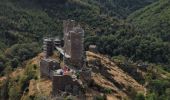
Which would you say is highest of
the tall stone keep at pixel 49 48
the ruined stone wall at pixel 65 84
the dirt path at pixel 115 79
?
the tall stone keep at pixel 49 48

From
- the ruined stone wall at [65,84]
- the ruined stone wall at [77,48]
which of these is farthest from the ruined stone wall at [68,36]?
the ruined stone wall at [65,84]

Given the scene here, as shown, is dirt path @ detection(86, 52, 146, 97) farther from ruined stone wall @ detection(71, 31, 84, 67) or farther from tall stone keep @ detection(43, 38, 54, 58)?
tall stone keep @ detection(43, 38, 54, 58)

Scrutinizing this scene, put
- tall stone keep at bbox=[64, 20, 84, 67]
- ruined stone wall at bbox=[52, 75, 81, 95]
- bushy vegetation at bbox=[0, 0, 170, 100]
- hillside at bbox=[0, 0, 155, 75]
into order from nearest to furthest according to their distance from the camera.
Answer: ruined stone wall at bbox=[52, 75, 81, 95], tall stone keep at bbox=[64, 20, 84, 67], bushy vegetation at bbox=[0, 0, 170, 100], hillside at bbox=[0, 0, 155, 75]

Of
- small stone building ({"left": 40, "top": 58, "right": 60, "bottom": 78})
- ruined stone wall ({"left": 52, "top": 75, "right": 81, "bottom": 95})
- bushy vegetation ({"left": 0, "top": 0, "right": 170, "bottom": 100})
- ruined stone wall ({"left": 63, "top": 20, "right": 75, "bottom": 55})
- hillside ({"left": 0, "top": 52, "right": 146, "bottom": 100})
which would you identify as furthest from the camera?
bushy vegetation ({"left": 0, "top": 0, "right": 170, "bottom": 100})

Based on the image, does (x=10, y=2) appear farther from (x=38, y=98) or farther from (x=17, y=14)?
(x=38, y=98)

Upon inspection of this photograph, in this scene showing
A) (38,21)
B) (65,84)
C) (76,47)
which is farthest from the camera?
(38,21)

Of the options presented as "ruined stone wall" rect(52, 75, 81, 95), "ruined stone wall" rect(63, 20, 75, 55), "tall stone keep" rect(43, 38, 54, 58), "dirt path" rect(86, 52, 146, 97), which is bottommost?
"dirt path" rect(86, 52, 146, 97)

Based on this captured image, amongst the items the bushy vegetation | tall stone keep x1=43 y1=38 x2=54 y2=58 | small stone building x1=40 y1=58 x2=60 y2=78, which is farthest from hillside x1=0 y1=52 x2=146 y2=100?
the bushy vegetation

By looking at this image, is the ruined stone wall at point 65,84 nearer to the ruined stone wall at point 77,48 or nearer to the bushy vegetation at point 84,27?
the ruined stone wall at point 77,48

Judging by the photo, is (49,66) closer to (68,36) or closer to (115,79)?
(68,36)

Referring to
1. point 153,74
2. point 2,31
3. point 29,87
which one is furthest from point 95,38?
point 29,87

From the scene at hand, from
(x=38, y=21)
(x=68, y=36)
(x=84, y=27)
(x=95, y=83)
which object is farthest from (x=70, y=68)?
(x=38, y=21)
